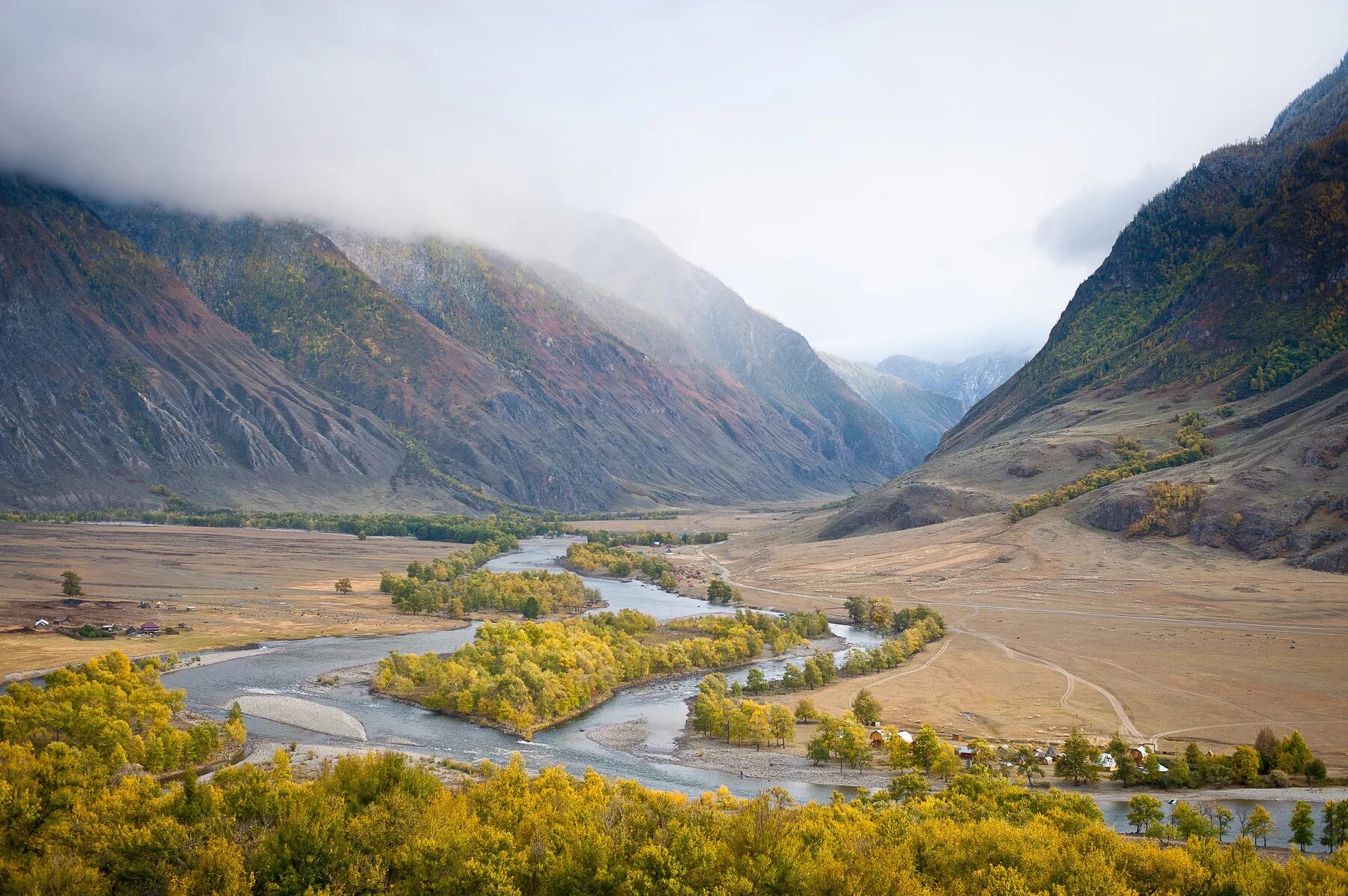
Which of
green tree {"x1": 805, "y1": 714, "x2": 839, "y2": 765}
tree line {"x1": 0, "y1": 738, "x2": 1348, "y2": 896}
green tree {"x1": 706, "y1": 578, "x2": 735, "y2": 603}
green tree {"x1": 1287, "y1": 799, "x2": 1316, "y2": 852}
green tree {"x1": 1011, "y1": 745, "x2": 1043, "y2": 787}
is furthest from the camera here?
green tree {"x1": 706, "y1": 578, "x2": 735, "y2": 603}

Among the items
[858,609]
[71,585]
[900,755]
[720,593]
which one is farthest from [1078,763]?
[71,585]

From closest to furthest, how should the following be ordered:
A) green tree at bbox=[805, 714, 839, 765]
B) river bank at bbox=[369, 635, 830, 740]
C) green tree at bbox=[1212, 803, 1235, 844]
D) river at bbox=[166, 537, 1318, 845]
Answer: green tree at bbox=[1212, 803, 1235, 844] < river at bbox=[166, 537, 1318, 845] < green tree at bbox=[805, 714, 839, 765] < river bank at bbox=[369, 635, 830, 740]

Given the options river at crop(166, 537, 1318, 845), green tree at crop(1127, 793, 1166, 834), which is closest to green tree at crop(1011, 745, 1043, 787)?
river at crop(166, 537, 1318, 845)

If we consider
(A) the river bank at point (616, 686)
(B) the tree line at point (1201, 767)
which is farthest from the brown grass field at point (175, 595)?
(B) the tree line at point (1201, 767)

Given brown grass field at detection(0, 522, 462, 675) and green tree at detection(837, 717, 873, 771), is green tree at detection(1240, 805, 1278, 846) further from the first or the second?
brown grass field at detection(0, 522, 462, 675)

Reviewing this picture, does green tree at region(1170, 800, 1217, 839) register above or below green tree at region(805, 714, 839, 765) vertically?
above

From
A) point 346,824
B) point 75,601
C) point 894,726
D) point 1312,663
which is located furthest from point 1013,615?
point 75,601

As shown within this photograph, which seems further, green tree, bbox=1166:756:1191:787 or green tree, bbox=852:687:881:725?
green tree, bbox=852:687:881:725

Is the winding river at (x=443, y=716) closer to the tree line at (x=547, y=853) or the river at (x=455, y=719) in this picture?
the river at (x=455, y=719)

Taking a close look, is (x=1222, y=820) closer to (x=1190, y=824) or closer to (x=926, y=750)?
(x=1190, y=824)
